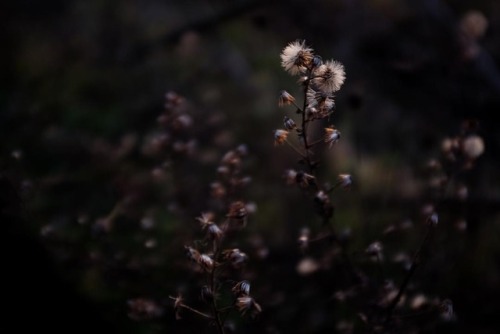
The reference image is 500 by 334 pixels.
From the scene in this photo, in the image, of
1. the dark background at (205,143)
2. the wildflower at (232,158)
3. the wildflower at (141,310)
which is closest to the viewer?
the wildflower at (141,310)

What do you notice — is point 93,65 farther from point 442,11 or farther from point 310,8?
point 442,11

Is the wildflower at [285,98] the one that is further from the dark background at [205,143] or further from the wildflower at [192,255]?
the dark background at [205,143]

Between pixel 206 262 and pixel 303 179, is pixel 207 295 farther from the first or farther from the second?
pixel 303 179

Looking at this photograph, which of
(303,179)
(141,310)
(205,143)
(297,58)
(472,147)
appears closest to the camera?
(297,58)

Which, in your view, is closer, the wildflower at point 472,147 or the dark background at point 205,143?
the wildflower at point 472,147

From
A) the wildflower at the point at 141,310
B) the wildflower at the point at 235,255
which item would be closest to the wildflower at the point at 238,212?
the wildflower at the point at 235,255

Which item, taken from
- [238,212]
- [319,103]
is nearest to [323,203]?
[238,212]
